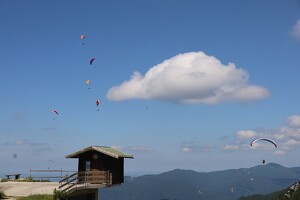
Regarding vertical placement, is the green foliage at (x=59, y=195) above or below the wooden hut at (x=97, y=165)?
below

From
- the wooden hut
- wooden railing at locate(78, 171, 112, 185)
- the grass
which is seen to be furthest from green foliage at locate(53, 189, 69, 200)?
wooden railing at locate(78, 171, 112, 185)

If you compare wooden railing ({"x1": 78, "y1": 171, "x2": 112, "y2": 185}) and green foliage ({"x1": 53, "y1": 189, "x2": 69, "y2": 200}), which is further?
wooden railing ({"x1": 78, "y1": 171, "x2": 112, "y2": 185})

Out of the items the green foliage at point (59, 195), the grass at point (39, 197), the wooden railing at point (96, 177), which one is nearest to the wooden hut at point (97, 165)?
the wooden railing at point (96, 177)

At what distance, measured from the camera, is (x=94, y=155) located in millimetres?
42906

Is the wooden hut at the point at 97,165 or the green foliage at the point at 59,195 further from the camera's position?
the wooden hut at the point at 97,165

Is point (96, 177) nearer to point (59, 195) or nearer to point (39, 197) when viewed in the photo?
point (59, 195)

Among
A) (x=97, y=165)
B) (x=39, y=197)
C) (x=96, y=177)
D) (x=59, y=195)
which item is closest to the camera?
(x=39, y=197)

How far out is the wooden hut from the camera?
4203 cm

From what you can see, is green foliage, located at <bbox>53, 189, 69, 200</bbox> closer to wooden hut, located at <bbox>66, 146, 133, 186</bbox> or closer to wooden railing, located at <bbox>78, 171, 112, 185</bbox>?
wooden hut, located at <bbox>66, 146, 133, 186</bbox>

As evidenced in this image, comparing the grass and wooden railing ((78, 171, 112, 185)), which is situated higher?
wooden railing ((78, 171, 112, 185))

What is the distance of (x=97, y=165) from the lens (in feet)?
140

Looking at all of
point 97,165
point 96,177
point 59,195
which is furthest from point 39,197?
point 97,165

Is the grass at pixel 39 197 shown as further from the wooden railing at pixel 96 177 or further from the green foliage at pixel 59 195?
the wooden railing at pixel 96 177

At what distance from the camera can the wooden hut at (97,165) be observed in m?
42.0
